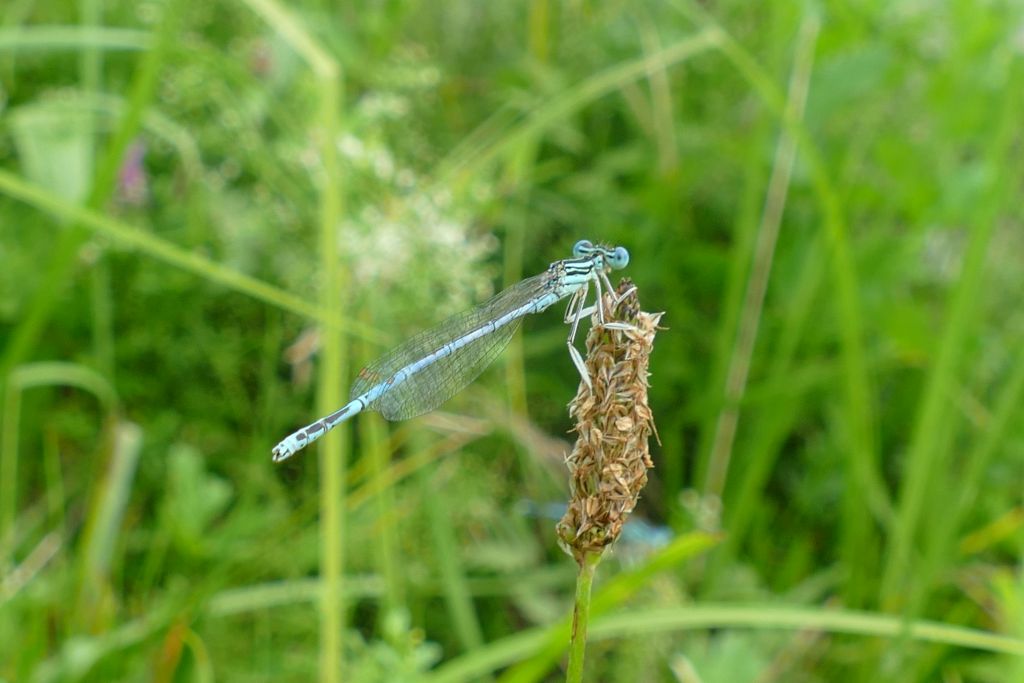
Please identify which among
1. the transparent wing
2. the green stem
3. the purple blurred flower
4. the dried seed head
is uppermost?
the purple blurred flower

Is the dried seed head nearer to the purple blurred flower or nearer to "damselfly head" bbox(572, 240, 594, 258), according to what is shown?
"damselfly head" bbox(572, 240, 594, 258)

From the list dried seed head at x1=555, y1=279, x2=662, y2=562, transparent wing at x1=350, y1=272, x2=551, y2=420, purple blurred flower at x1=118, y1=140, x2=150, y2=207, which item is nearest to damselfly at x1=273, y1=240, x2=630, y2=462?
transparent wing at x1=350, y1=272, x2=551, y2=420

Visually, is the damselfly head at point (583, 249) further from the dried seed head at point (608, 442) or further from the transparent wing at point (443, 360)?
the dried seed head at point (608, 442)

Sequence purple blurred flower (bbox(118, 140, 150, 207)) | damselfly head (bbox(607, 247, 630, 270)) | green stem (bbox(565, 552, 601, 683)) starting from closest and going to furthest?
green stem (bbox(565, 552, 601, 683)), damselfly head (bbox(607, 247, 630, 270)), purple blurred flower (bbox(118, 140, 150, 207))

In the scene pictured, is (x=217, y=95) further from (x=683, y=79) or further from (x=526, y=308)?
(x=683, y=79)

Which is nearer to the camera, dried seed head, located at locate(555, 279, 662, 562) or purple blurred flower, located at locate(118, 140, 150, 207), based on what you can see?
dried seed head, located at locate(555, 279, 662, 562)

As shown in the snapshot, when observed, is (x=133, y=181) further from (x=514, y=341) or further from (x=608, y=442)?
(x=608, y=442)

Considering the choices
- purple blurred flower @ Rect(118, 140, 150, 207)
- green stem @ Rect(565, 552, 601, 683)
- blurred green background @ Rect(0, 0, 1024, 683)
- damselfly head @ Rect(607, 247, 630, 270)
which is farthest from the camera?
purple blurred flower @ Rect(118, 140, 150, 207)
